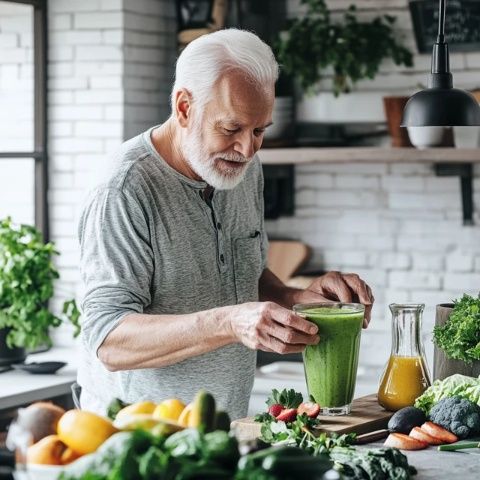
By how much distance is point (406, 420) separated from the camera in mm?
2674

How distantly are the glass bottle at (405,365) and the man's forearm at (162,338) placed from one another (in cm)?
49

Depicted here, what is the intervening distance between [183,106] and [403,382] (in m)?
0.95

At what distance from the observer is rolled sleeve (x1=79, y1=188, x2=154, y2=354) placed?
2820 mm

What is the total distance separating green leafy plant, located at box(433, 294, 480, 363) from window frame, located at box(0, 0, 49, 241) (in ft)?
9.32

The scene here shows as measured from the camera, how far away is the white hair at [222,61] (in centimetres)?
290

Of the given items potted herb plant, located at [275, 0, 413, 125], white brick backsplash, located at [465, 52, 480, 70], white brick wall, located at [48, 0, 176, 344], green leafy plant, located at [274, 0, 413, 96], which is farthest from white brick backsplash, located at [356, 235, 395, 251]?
white brick wall, located at [48, 0, 176, 344]

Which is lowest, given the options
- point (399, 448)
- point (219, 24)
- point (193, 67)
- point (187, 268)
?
point (399, 448)

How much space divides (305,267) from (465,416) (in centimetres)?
290

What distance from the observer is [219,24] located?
5.41m

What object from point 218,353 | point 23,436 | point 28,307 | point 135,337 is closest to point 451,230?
point 28,307

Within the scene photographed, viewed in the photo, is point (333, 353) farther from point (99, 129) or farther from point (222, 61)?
point (99, 129)

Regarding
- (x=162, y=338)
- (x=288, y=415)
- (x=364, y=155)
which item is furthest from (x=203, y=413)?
(x=364, y=155)

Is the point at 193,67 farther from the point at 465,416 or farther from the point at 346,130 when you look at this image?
the point at 346,130

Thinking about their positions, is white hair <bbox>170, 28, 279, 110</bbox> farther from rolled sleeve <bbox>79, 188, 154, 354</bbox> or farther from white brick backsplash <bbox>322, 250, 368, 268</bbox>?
white brick backsplash <bbox>322, 250, 368, 268</bbox>
